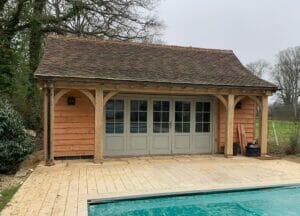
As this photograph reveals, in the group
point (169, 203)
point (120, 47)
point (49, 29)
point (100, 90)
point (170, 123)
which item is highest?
point (49, 29)

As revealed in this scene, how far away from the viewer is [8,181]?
21.7 ft

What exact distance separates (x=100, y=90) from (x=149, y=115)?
1.97 meters

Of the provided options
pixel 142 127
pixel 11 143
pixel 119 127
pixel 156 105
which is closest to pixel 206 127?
pixel 156 105

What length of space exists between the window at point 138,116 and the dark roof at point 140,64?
104cm

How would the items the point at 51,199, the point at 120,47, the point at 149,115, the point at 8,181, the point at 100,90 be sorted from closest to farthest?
the point at 51,199 < the point at 8,181 < the point at 100,90 < the point at 149,115 < the point at 120,47

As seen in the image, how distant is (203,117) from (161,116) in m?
1.46

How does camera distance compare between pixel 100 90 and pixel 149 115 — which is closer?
pixel 100 90

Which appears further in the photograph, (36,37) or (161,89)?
(36,37)

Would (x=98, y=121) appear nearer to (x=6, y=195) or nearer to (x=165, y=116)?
(x=165, y=116)

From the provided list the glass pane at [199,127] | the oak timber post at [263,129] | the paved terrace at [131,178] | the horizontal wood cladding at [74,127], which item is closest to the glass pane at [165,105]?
the glass pane at [199,127]

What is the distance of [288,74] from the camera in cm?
3694

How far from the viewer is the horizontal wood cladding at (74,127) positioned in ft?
30.2

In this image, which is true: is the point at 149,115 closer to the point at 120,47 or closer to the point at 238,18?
the point at 120,47

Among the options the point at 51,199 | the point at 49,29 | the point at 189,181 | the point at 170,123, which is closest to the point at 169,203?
the point at 189,181
